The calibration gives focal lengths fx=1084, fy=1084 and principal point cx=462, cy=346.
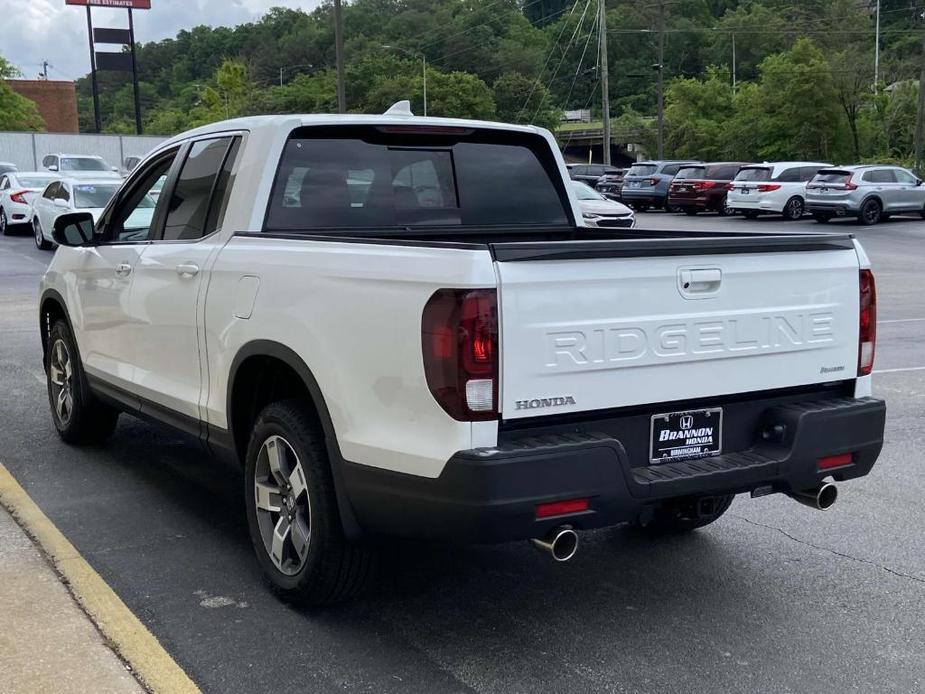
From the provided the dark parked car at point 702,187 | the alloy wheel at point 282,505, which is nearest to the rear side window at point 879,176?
the dark parked car at point 702,187

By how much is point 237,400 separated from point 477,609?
137cm

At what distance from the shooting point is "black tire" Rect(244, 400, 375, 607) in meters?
4.08

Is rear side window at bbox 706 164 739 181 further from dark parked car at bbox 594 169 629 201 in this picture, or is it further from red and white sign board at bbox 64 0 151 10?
red and white sign board at bbox 64 0 151 10

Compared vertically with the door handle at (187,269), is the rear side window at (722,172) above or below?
above

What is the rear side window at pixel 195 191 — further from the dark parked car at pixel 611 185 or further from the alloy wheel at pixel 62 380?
the dark parked car at pixel 611 185

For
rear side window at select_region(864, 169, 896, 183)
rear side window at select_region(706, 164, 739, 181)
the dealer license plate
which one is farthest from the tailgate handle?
rear side window at select_region(706, 164, 739, 181)

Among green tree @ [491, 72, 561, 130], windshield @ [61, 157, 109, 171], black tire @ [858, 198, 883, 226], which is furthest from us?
green tree @ [491, 72, 561, 130]

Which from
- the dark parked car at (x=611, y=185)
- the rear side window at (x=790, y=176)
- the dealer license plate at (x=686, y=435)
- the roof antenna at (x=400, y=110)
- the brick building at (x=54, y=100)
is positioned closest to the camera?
the dealer license plate at (x=686, y=435)

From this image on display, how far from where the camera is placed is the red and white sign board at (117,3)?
59.2 metres

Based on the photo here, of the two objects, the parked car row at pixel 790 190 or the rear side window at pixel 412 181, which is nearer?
the rear side window at pixel 412 181

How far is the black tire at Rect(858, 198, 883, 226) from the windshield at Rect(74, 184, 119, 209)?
67.0 ft

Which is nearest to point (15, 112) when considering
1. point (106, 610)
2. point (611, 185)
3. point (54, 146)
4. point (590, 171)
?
point (54, 146)

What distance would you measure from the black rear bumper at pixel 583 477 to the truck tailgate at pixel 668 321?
0.48 feet

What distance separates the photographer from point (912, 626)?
4.23m
